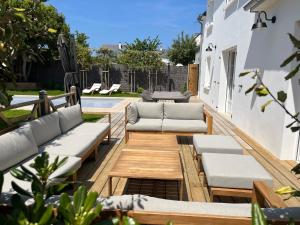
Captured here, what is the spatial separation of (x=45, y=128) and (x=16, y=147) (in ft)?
3.33

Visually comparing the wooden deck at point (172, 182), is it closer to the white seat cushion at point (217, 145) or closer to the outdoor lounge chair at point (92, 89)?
the white seat cushion at point (217, 145)

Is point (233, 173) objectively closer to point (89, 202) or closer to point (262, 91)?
point (262, 91)

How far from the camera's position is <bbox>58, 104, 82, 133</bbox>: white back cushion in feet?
17.2

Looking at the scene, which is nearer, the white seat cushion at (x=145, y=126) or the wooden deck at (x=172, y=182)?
the wooden deck at (x=172, y=182)

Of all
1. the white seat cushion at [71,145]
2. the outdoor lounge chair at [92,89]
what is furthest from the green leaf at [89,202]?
the outdoor lounge chair at [92,89]

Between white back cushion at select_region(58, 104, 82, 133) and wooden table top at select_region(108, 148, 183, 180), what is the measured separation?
1566 mm

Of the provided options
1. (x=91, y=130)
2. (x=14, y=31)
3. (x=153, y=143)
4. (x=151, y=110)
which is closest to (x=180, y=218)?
(x=14, y=31)

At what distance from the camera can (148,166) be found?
3.70 meters

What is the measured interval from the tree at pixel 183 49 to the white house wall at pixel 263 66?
16.5 m

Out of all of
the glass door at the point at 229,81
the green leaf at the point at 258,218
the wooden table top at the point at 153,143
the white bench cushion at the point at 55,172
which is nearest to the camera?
the green leaf at the point at 258,218

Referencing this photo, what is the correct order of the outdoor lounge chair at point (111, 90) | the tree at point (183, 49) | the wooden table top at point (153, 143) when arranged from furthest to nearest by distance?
the tree at point (183, 49)
the outdoor lounge chair at point (111, 90)
the wooden table top at point (153, 143)

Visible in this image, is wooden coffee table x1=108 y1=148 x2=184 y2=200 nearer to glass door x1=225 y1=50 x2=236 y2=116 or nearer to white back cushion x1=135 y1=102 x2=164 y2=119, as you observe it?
white back cushion x1=135 y1=102 x2=164 y2=119

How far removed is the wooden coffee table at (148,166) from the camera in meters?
3.41

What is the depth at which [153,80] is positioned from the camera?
802 inches
